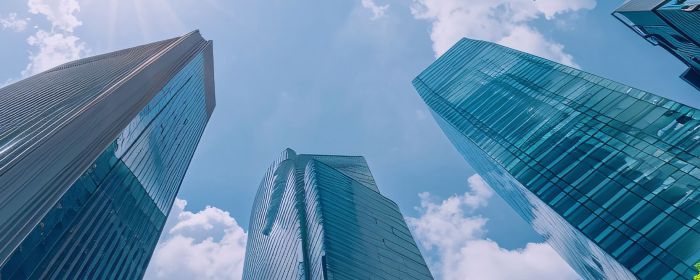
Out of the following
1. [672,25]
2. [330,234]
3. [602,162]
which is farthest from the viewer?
[330,234]

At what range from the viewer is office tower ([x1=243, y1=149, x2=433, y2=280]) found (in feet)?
262

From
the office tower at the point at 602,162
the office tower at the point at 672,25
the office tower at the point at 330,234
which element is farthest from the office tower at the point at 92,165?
the office tower at the point at 672,25

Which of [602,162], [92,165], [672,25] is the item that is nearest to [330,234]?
[92,165]

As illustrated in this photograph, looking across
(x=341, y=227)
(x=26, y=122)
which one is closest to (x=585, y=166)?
(x=341, y=227)

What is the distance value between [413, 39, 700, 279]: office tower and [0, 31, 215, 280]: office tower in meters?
44.8

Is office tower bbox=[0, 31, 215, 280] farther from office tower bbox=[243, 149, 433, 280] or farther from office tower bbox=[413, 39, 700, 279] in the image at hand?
office tower bbox=[413, 39, 700, 279]

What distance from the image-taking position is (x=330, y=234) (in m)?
82.3

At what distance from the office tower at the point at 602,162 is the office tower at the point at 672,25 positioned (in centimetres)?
872

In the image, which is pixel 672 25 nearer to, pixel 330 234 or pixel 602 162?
pixel 602 162

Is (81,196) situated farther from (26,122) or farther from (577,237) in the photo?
(577,237)

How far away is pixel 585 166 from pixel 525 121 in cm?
1685

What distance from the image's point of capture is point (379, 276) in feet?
262

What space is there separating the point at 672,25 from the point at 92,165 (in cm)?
6843

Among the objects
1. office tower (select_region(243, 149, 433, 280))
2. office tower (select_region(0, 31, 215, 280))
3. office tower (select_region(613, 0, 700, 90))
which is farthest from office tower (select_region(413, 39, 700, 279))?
office tower (select_region(0, 31, 215, 280))
